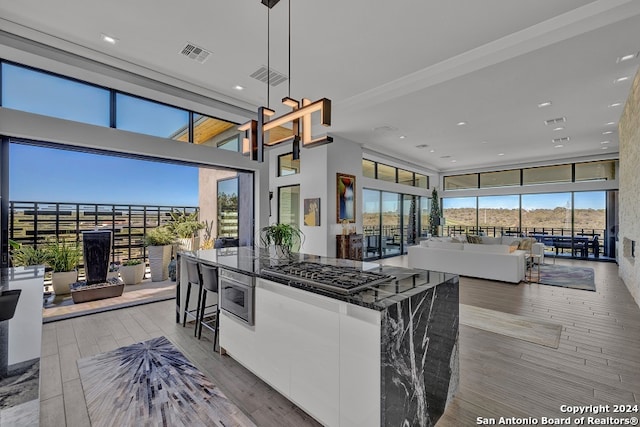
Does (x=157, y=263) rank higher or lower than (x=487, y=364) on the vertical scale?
higher

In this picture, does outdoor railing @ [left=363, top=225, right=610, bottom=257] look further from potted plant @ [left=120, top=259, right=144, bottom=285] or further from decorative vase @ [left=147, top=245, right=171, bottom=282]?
potted plant @ [left=120, top=259, right=144, bottom=285]

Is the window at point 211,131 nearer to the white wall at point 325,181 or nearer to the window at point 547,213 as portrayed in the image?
the white wall at point 325,181

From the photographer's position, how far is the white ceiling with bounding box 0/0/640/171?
115 inches

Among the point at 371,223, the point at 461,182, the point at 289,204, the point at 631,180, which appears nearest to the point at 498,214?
the point at 461,182

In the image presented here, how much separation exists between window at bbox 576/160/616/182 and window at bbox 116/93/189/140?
11.5 m

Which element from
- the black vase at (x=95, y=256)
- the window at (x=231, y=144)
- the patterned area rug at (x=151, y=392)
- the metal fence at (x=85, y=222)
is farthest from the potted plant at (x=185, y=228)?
the patterned area rug at (x=151, y=392)

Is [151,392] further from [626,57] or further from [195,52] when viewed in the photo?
[626,57]

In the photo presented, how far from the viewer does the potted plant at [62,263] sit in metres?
4.73

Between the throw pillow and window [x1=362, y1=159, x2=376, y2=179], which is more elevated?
window [x1=362, y1=159, x2=376, y2=179]

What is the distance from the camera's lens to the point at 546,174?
32.9 feet

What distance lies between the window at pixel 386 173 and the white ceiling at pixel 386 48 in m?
3.67

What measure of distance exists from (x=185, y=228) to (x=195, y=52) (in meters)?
4.03

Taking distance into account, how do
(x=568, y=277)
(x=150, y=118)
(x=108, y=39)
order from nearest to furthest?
(x=108, y=39) → (x=150, y=118) → (x=568, y=277)

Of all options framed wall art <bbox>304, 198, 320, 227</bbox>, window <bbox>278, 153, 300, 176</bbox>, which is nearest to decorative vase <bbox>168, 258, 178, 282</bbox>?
framed wall art <bbox>304, 198, 320, 227</bbox>
